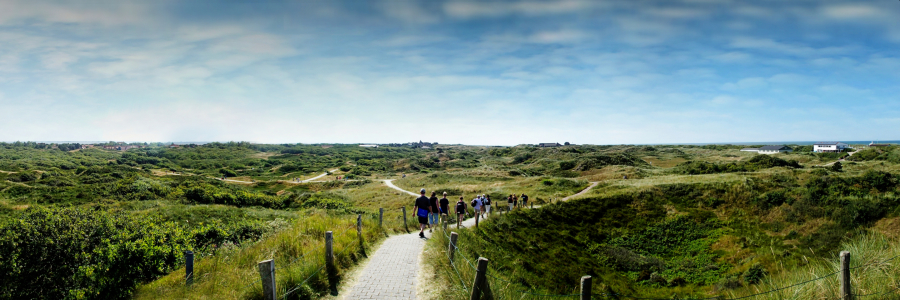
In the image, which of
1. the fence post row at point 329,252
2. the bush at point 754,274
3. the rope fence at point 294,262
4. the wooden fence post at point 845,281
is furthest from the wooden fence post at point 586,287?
the bush at point 754,274

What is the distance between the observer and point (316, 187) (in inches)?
2734

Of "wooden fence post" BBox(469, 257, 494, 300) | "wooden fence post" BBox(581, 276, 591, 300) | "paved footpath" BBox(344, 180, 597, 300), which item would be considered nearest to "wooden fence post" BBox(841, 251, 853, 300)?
"wooden fence post" BBox(581, 276, 591, 300)

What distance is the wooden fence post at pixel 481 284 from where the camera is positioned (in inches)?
217

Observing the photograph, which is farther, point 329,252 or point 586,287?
point 329,252

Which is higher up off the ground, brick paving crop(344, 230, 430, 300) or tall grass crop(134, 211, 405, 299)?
tall grass crop(134, 211, 405, 299)

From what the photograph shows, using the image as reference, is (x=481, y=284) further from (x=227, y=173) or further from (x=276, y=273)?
(x=227, y=173)

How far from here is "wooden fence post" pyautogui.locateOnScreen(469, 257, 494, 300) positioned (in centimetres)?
551

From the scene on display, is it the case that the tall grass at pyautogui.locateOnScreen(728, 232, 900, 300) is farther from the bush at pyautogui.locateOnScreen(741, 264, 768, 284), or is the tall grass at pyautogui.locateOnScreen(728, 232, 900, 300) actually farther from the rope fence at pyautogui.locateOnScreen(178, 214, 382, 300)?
the rope fence at pyautogui.locateOnScreen(178, 214, 382, 300)

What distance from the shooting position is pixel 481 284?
5660 millimetres

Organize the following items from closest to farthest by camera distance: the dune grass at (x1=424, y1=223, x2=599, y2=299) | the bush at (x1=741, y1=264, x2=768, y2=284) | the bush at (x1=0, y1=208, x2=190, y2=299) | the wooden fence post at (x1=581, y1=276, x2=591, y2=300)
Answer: the wooden fence post at (x1=581, y1=276, x2=591, y2=300)
the bush at (x1=0, y1=208, x2=190, y2=299)
the dune grass at (x1=424, y1=223, x2=599, y2=299)
the bush at (x1=741, y1=264, x2=768, y2=284)

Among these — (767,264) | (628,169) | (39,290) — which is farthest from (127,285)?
(628,169)

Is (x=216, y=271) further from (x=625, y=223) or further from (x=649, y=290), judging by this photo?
(x=625, y=223)

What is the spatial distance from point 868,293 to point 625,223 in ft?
65.5

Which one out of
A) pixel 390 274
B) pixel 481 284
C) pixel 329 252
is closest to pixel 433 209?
pixel 390 274
